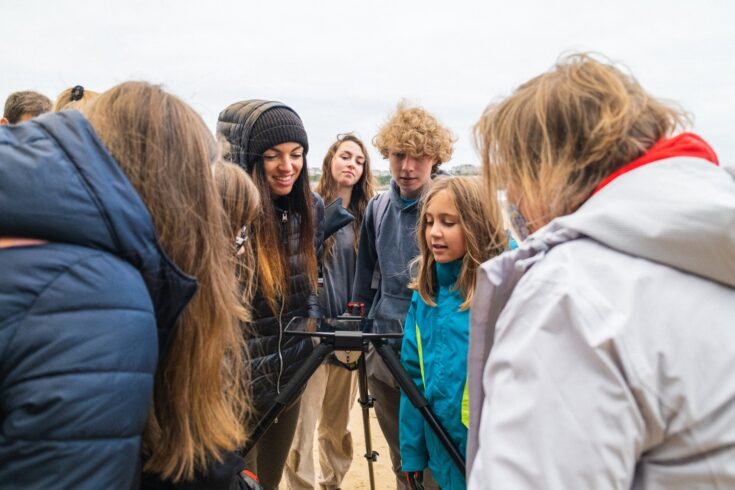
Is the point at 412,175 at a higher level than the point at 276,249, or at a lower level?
higher

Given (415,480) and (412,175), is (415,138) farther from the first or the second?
(415,480)

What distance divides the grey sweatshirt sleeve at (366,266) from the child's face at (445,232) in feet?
2.34

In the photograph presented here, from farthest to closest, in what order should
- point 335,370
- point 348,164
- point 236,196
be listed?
point 348,164, point 335,370, point 236,196

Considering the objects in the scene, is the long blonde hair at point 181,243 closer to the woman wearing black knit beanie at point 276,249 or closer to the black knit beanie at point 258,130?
the woman wearing black knit beanie at point 276,249

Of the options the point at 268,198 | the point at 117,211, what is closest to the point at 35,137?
the point at 117,211

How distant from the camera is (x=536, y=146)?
927 mm

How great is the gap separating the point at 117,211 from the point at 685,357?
0.85 m

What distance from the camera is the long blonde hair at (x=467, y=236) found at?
1987 millimetres

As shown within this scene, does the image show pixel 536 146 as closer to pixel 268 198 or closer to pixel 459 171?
pixel 268 198

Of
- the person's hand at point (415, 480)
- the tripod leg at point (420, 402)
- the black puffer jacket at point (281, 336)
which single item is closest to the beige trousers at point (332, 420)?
the black puffer jacket at point (281, 336)

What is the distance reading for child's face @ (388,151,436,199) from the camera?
8.36ft

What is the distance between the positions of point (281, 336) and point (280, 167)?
0.71m

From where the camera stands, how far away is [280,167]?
217 cm

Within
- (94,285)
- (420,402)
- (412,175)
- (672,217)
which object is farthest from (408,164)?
(94,285)
